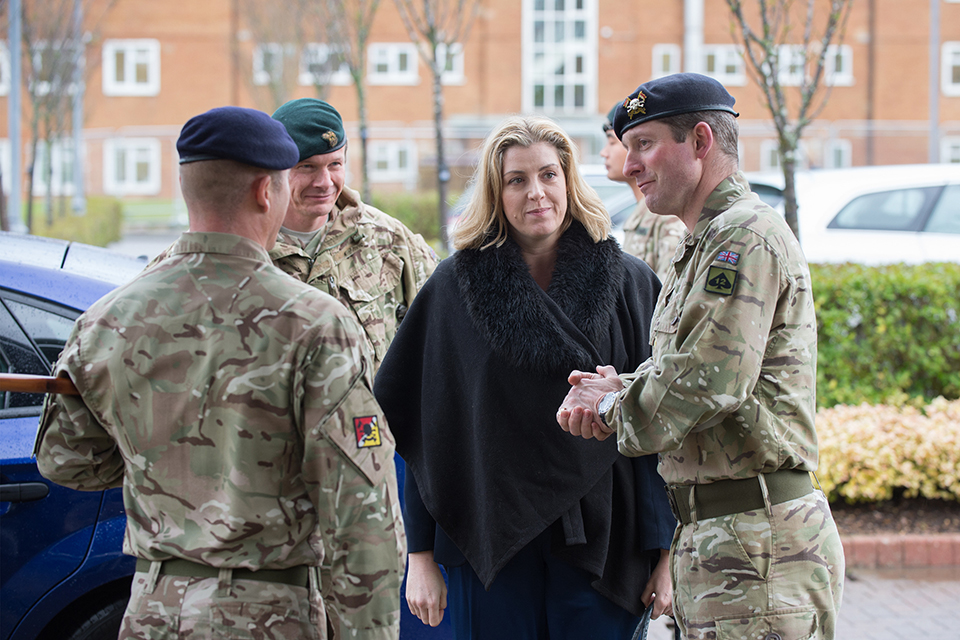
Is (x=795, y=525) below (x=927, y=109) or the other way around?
below

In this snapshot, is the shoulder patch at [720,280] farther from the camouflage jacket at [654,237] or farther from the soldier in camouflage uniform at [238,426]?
the camouflage jacket at [654,237]

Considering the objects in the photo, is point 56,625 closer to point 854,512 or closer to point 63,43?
point 854,512

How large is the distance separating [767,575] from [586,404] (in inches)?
22.5

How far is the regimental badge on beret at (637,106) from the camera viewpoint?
2217mm

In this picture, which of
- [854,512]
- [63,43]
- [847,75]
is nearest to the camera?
[854,512]

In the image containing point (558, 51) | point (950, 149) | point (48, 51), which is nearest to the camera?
point (48, 51)

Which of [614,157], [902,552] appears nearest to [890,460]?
[902,552]

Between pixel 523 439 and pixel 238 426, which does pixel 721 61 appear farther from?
pixel 238 426

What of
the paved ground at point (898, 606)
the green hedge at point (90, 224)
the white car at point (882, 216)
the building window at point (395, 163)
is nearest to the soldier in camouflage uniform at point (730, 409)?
the paved ground at point (898, 606)

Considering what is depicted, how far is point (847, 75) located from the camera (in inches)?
1203

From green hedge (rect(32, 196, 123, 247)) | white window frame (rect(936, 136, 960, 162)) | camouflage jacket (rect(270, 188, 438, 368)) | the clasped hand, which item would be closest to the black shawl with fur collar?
the clasped hand

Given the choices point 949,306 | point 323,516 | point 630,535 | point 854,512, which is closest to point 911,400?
point 949,306

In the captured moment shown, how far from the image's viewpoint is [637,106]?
87.7 inches

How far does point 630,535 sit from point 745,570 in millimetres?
503
